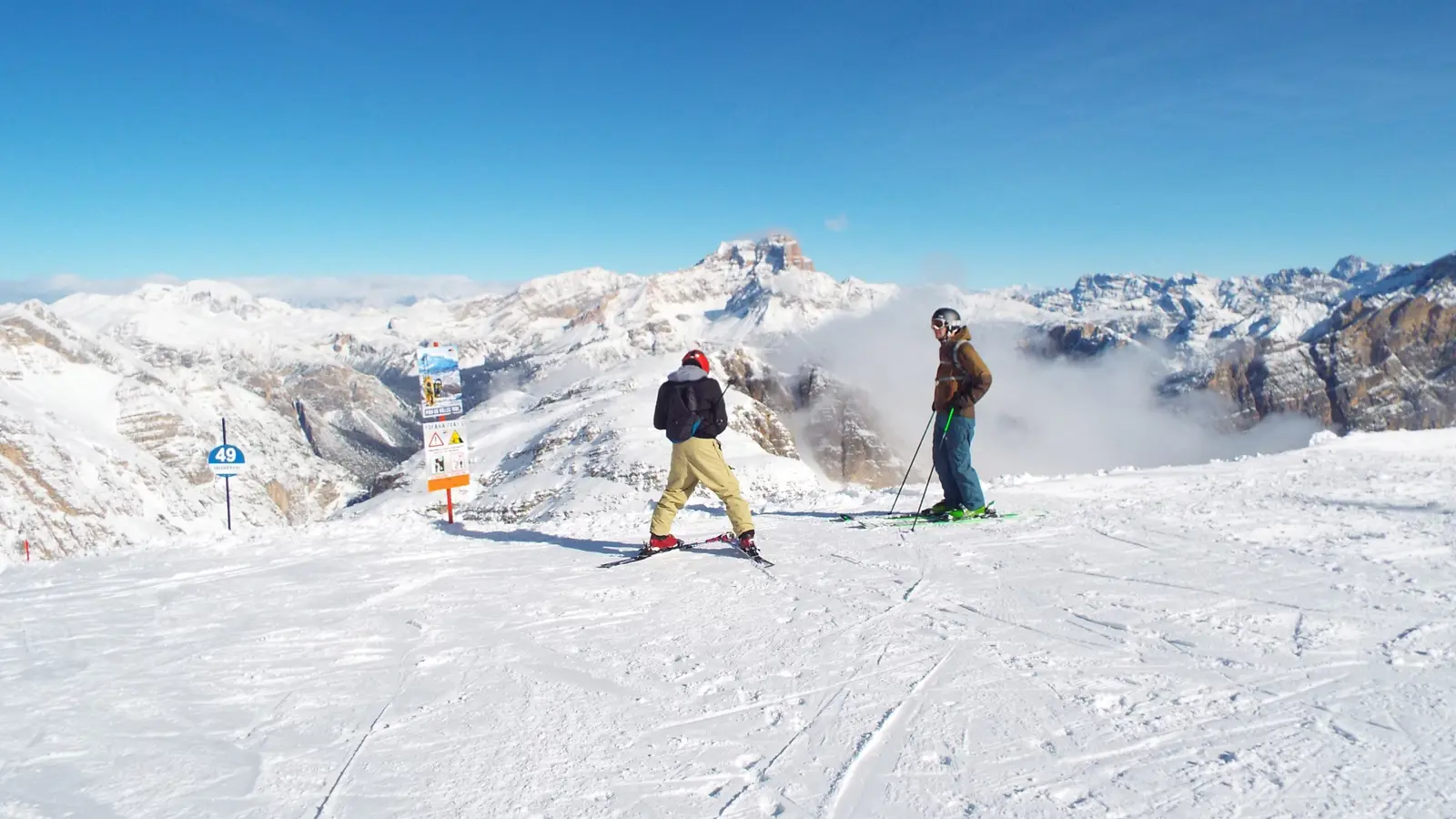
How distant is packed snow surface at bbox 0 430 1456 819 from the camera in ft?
13.7

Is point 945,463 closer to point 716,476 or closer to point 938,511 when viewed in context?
point 938,511

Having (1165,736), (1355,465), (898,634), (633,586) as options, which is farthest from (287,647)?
(1355,465)

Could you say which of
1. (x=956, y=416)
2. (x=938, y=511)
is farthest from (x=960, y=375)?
(x=938, y=511)

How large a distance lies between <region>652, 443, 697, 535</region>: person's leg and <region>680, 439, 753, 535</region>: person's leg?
10 centimetres

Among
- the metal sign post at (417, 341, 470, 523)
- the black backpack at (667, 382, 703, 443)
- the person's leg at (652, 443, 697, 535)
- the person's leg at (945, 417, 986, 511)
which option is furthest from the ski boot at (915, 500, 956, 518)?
the metal sign post at (417, 341, 470, 523)

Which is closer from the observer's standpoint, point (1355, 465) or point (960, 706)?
point (960, 706)

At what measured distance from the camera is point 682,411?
377 inches

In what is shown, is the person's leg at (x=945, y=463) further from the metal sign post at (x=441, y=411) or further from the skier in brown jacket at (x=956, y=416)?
the metal sign post at (x=441, y=411)

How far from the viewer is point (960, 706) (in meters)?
5.05

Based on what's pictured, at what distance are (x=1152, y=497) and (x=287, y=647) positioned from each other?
39.8 feet

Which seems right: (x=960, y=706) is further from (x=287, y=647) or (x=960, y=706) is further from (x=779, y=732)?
(x=287, y=647)

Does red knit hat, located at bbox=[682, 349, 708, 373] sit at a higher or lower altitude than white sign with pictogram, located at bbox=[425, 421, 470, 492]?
higher

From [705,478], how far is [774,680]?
13.5ft

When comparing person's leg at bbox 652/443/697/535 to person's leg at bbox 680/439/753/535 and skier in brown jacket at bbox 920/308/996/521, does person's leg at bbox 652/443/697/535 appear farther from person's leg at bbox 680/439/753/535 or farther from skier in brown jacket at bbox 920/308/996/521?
skier in brown jacket at bbox 920/308/996/521
